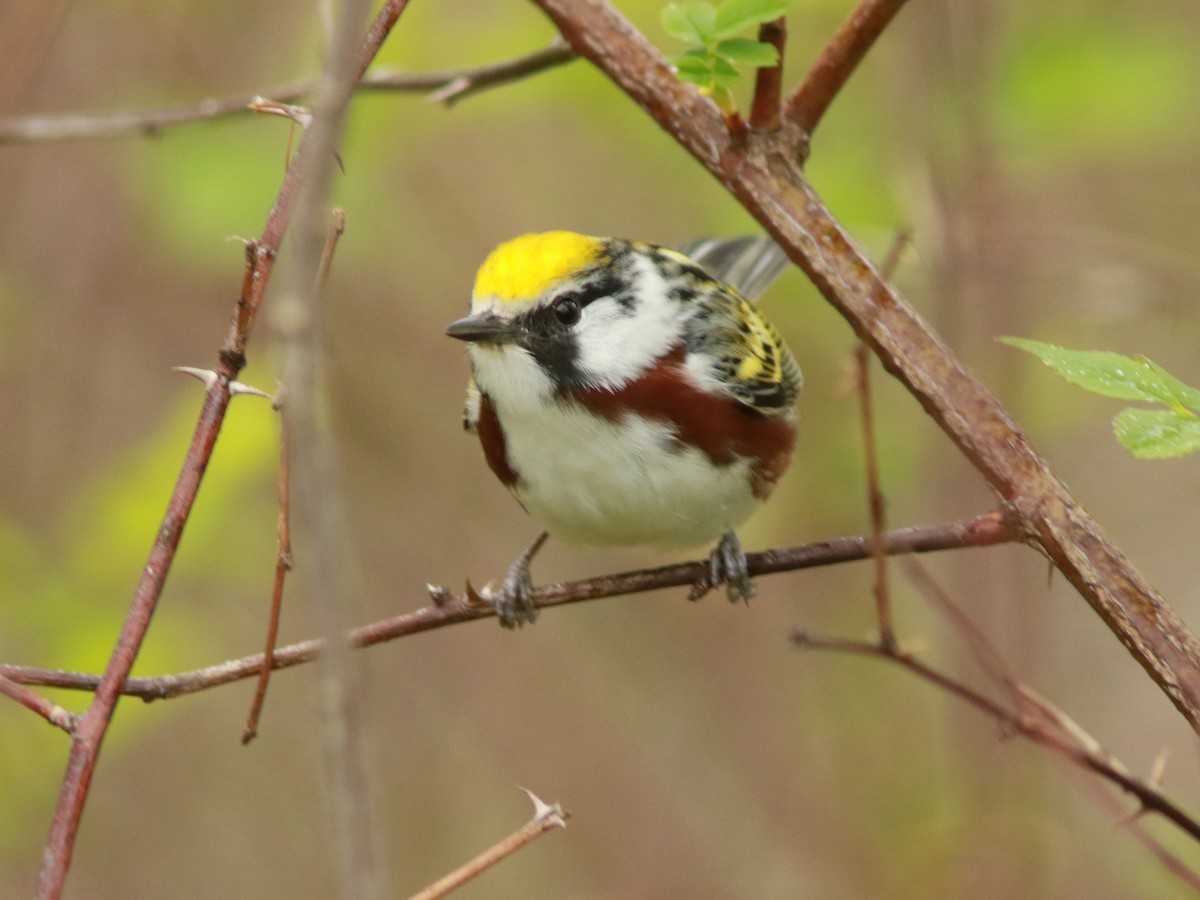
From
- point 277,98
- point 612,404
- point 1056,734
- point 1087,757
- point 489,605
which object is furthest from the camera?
point 612,404

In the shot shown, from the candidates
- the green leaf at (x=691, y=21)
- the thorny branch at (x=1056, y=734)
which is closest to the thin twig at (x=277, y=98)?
the green leaf at (x=691, y=21)

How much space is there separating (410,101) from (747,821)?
3361 mm

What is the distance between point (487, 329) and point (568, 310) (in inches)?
10.4

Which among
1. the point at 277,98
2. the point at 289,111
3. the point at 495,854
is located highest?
the point at 277,98

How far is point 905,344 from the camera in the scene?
7.38 ft

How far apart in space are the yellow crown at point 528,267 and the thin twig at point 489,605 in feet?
3.18

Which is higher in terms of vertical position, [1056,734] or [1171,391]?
[1171,391]

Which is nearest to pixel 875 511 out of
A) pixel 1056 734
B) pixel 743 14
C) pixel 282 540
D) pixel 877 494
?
pixel 877 494

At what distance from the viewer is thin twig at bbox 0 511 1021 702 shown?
2295 millimetres

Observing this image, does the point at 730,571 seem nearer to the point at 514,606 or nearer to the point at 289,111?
the point at 514,606

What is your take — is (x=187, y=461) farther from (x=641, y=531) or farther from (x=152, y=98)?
(x=152, y=98)

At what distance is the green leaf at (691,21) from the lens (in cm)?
246

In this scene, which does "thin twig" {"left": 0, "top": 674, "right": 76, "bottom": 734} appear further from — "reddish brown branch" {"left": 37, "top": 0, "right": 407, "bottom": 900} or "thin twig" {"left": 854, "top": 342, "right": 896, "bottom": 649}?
"thin twig" {"left": 854, "top": 342, "right": 896, "bottom": 649}

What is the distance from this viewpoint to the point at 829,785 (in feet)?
20.3
